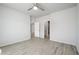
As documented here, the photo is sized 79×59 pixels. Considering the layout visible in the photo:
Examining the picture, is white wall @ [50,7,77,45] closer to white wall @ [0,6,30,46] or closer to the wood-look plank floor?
the wood-look plank floor

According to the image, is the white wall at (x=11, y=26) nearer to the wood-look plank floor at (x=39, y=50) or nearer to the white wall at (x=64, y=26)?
the wood-look plank floor at (x=39, y=50)

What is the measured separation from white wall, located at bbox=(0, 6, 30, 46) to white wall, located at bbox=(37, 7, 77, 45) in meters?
2.67

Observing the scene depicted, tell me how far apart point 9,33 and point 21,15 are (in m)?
1.95

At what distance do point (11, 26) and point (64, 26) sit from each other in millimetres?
3809

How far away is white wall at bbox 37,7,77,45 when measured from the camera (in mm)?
4402

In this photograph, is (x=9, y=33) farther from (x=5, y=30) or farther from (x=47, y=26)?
(x=47, y=26)

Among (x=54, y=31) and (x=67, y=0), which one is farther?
(x=54, y=31)

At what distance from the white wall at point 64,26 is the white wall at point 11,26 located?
267cm

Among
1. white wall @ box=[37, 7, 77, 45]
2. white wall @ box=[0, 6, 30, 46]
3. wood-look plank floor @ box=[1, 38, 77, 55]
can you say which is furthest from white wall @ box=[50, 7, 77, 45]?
white wall @ box=[0, 6, 30, 46]

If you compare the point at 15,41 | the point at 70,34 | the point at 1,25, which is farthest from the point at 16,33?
the point at 70,34

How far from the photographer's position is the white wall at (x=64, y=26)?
440cm

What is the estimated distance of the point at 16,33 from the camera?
17.1ft

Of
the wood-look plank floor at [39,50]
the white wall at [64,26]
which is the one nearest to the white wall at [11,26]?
the wood-look plank floor at [39,50]

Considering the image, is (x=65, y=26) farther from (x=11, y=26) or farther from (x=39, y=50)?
(x=11, y=26)
